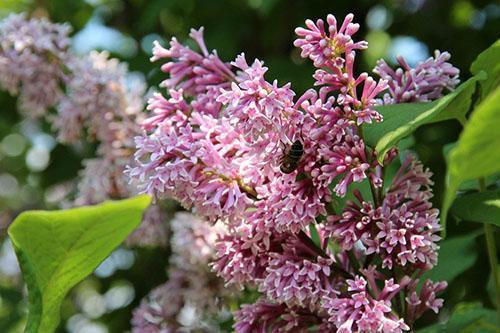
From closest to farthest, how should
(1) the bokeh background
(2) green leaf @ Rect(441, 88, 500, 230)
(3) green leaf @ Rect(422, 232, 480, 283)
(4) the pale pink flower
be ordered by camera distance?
(2) green leaf @ Rect(441, 88, 500, 230), (4) the pale pink flower, (3) green leaf @ Rect(422, 232, 480, 283), (1) the bokeh background

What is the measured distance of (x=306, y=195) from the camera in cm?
134

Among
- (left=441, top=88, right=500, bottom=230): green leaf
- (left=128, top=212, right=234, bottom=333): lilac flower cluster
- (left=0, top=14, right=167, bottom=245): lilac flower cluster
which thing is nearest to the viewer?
(left=441, top=88, right=500, bottom=230): green leaf

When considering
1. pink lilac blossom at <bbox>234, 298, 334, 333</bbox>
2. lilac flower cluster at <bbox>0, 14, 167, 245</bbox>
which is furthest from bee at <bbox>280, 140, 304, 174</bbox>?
lilac flower cluster at <bbox>0, 14, 167, 245</bbox>

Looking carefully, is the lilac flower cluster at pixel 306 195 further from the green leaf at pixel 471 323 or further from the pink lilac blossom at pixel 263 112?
the green leaf at pixel 471 323

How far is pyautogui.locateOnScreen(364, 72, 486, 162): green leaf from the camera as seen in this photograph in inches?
47.5

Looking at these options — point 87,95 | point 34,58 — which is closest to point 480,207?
point 87,95

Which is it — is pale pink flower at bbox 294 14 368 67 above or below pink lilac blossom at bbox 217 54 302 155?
above

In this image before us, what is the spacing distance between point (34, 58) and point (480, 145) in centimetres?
166

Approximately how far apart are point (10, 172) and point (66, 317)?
1169 mm

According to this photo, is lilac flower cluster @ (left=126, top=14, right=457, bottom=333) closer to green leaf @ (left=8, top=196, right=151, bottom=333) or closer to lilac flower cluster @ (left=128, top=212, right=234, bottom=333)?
green leaf @ (left=8, top=196, right=151, bottom=333)

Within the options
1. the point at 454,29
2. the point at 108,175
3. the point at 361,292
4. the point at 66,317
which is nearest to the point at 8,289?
the point at 66,317

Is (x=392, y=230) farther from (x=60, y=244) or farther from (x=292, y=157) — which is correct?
(x=60, y=244)

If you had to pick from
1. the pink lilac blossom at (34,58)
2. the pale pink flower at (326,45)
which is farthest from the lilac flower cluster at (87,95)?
the pale pink flower at (326,45)

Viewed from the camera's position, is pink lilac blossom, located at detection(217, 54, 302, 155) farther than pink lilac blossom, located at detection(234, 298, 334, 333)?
No
